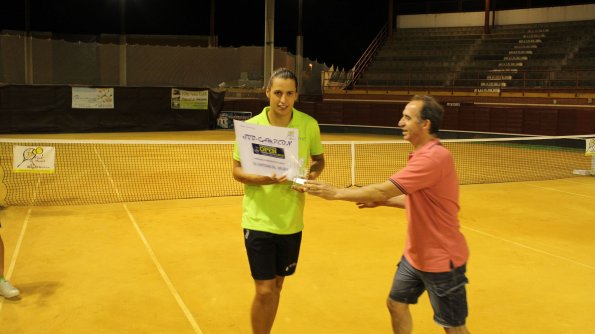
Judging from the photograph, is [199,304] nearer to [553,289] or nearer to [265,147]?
[265,147]

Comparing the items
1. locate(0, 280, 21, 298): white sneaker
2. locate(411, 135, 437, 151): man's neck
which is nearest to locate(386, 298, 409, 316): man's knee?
locate(411, 135, 437, 151): man's neck

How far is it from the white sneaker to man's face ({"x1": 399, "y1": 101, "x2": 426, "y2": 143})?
4693 millimetres

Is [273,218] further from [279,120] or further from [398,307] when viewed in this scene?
[398,307]

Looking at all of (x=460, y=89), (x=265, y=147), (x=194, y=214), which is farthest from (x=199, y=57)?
(x=265, y=147)

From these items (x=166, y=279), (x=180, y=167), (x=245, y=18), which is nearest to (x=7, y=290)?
(x=166, y=279)

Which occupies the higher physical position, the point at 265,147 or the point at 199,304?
the point at 265,147

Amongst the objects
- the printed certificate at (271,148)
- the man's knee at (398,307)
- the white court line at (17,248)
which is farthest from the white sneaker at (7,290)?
the man's knee at (398,307)

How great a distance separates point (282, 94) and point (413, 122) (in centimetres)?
103

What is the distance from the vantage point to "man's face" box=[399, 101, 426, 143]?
390 cm

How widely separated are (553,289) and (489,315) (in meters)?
1.34

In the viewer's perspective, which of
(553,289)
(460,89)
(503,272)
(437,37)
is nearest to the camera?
(553,289)

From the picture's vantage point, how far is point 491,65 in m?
33.8

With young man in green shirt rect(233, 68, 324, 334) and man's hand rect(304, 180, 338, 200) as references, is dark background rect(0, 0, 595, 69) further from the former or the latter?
man's hand rect(304, 180, 338, 200)

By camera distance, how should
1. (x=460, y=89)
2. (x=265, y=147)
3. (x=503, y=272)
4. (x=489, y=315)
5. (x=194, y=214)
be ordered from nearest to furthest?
1. (x=265, y=147)
2. (x=489, y=315)
3. (x=503, y=272)
4. (x=194, y=214)
5. (x=460, y=89)
